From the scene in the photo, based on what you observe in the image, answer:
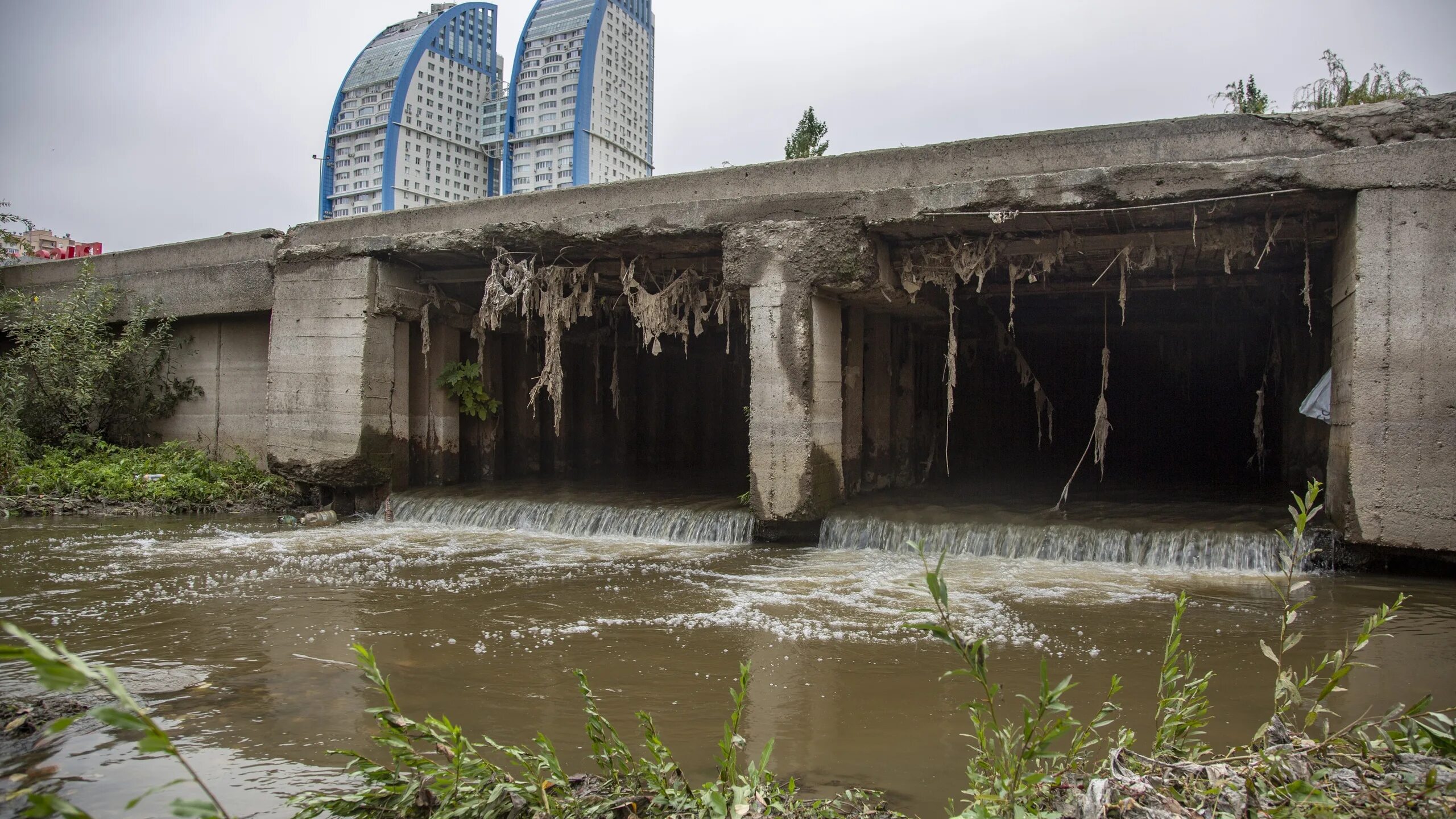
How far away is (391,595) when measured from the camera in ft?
20.9

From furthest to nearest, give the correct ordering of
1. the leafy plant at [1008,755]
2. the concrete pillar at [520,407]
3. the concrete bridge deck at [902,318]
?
the concrete pillar at [520,407] → the concrete bridge deck at [902,318] → the leafy plant at [1008,755]

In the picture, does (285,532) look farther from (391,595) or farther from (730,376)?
(730,376)

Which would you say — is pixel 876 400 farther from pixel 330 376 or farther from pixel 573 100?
pixel 573 100

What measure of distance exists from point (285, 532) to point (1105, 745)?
8.88 meters

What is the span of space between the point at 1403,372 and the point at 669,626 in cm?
576

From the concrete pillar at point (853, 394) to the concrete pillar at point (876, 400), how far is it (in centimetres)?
39

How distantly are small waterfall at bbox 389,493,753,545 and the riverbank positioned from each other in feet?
7.34

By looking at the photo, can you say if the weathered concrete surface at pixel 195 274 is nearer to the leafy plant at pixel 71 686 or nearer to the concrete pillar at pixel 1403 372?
the leafy plant at pixel 71 686

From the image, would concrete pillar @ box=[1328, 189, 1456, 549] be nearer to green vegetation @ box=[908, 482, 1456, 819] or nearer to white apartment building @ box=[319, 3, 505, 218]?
green vegetation @ box=[908, 482, 1456, 819]

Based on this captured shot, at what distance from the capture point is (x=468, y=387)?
11.9 metres

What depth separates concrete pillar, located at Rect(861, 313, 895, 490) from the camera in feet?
34.7

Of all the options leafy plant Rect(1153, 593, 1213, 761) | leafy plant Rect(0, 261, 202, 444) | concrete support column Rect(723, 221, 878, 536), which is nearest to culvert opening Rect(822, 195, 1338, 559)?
concrete support column Rect(723, 221, 878, 536)

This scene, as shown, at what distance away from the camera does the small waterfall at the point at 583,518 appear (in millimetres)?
9141

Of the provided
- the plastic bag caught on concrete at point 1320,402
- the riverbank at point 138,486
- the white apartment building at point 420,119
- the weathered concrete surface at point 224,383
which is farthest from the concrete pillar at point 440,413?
the plastic bag caught on concrete at point 1320,402
